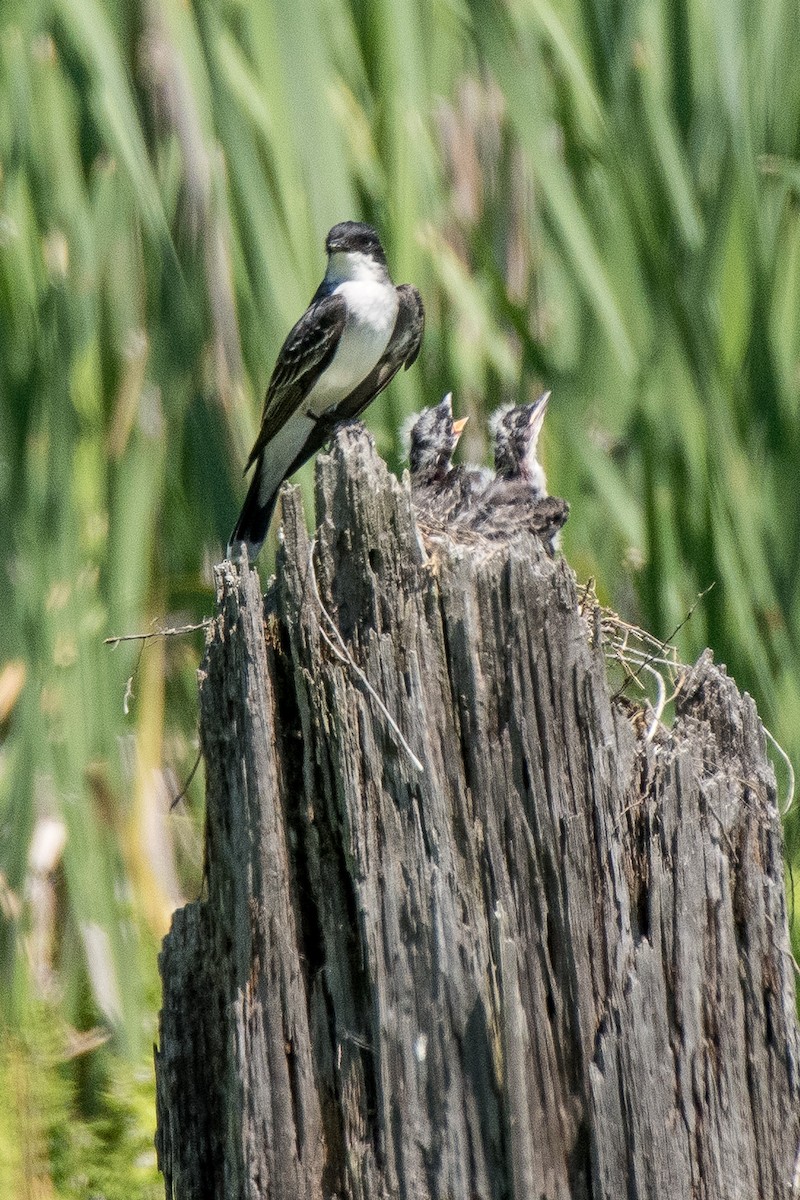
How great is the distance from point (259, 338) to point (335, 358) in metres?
0.85

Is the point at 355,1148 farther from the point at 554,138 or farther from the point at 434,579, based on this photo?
the point at 554,138

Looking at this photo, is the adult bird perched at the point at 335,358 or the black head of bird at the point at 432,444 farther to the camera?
the adult bird perched at the point at 335,358

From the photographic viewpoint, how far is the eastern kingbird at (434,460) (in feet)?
8.62

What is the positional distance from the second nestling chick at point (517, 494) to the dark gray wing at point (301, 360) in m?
1.12

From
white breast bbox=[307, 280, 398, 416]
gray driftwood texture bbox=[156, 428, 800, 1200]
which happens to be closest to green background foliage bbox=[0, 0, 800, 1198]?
white breast bbox=[307, 280, 398, 416]

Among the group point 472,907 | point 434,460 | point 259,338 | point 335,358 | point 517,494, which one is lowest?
point 472,907

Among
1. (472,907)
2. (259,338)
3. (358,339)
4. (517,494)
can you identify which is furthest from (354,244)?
(472,907)

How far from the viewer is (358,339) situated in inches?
188

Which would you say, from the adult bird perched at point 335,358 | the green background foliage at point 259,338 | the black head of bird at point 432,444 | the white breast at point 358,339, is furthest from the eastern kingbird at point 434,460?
the white breast at point 358,339

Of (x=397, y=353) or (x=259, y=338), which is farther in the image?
(x=397, y=353)

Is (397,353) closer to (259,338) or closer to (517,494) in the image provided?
(259,338)

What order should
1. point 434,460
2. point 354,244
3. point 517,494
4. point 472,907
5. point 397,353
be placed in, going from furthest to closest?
point 397,353 < point 354,244 < point 434,460 < point 517,494 < point 472,907

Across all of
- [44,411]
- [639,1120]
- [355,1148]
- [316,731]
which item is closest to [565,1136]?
[639,1120]

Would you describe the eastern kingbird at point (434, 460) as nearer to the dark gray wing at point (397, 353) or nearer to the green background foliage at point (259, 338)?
the green background foliage at point (259, 338)
